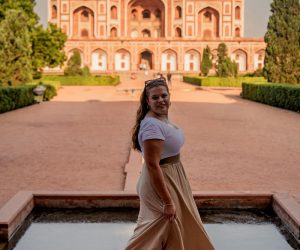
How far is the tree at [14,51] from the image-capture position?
1989 cm

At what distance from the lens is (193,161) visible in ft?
23.5

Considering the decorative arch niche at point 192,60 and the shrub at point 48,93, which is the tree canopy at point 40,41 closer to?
the shrub at point 48,93

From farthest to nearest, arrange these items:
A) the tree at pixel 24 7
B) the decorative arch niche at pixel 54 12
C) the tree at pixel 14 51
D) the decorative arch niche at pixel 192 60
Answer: the decorative arch niche at pixel 54 12 < the decorative arch niche at pixel 192 60 < the tree at pixel 24 7 < the tree at pixel 14 51

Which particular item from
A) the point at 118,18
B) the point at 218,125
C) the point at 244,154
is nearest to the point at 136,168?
the point at 244,154

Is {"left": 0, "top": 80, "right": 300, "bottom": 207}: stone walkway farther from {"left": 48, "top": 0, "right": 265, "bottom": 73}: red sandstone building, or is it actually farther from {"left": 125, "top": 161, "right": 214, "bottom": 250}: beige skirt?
{"left": 48, "top": 0, "right": 265, "bottom": 73}: red sandstone building

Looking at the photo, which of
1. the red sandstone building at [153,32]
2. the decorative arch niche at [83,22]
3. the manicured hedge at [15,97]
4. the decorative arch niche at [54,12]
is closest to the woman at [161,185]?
the manicured hedge at [15,97]

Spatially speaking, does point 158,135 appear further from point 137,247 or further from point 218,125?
point 218,125

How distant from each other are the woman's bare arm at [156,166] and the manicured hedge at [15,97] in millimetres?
13563

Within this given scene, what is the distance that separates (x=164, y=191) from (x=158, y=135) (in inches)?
11.0

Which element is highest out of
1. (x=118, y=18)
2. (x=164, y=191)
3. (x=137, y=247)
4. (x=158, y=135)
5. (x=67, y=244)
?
(x=118, y=18)

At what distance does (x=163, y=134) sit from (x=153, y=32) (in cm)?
6003

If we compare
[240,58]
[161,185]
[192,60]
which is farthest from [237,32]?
[161,185]

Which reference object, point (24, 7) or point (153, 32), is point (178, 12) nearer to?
Result: point (153, 32)

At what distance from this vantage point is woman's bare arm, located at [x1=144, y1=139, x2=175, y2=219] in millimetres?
2500
